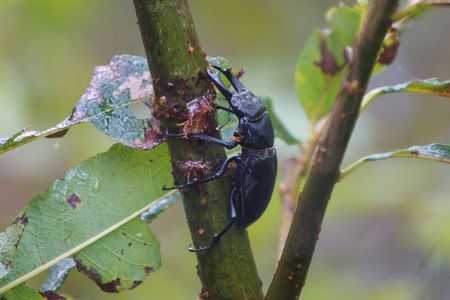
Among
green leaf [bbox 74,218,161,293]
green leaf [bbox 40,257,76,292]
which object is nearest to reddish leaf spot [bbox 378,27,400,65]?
green leaf [bbox 74,218,161,293]

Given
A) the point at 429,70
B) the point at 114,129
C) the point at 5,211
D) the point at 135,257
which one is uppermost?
the point at 429,70

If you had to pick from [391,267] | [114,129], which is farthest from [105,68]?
[391,267]

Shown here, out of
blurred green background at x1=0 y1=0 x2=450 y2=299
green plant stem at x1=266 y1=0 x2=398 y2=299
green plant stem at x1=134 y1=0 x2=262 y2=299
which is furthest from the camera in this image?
blurred green background at x1=0 y1=0 x2=450 y2=299

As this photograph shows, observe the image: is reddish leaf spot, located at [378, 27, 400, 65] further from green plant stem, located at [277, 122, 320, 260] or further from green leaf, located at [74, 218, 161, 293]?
green leaf, located at [74, 218, 161, 293]

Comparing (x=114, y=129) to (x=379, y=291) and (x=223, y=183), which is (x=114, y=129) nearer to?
(x=223, y=183)

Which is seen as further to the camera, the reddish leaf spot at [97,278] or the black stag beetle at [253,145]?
the black stag beetle at [253,145]

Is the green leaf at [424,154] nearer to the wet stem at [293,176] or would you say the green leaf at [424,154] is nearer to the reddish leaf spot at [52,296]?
the wet stem at [293,176]

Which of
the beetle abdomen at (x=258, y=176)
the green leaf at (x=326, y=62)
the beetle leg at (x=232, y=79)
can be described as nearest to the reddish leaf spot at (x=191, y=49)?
the beetle leg at (x=232, y=79)
